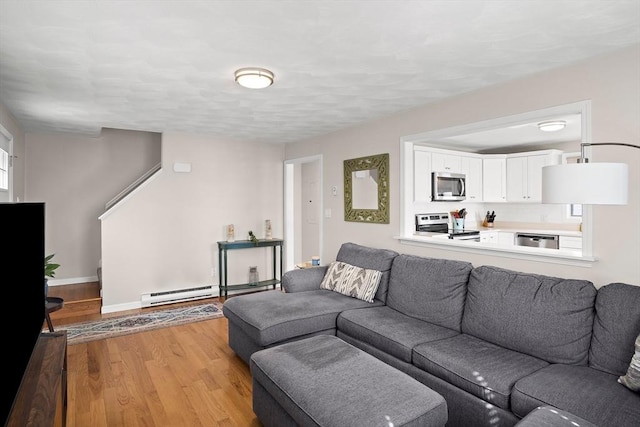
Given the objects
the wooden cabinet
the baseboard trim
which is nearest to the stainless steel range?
the wooden cabinet

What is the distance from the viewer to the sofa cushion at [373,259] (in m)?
3.61

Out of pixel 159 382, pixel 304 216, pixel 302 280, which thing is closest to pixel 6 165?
pixel 159 382

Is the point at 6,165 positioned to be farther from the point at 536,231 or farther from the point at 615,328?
the point at 536,231

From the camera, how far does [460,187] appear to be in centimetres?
549

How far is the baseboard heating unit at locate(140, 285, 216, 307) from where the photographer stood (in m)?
4.93

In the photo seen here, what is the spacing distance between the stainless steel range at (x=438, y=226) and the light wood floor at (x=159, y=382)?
3071mm

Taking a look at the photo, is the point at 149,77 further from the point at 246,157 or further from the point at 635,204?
the point at 635,204

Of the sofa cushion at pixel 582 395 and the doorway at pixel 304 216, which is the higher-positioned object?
the doorway at pixel 304 216

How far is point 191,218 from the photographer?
5.34 meters

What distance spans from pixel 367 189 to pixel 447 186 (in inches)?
60.2

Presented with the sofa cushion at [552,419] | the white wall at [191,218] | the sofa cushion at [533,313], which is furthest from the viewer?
the white wall at [191,218]

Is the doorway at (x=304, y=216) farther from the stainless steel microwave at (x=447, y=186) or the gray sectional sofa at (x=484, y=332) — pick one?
the gray sectional sofa at (x=484, y=332)

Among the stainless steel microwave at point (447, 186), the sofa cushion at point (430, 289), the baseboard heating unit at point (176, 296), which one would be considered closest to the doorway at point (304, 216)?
the baseboard heating unit at point (176, 296)

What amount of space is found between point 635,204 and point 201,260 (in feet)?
16.1
